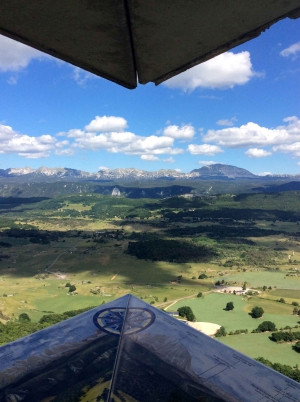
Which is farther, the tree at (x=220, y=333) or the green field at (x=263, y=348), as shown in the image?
the tree at (x=220, y=333)

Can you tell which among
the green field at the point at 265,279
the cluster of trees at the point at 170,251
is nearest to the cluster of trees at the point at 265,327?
the green field at the point at 265,279

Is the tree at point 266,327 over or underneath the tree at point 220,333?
underneath

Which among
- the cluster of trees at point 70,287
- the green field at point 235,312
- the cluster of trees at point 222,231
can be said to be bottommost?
the cluster of trees at point 222,231

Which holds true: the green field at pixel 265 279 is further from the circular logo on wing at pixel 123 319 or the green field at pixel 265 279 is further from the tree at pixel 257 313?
the circular logo on wing at pixel 123 319

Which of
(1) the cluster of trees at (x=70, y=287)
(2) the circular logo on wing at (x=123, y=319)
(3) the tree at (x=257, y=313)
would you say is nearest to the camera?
(2) the circular logo on wing at (x=123, y=319)

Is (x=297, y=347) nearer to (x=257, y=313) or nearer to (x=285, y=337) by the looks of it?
(x=285, y=337)

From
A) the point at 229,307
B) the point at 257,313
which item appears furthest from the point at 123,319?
the point at 229,307

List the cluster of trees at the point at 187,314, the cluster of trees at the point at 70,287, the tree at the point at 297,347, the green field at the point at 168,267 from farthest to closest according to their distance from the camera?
the cluster of trees at the point at 70,287
the green field at the point at 168,267
the cluster of trees at the point at 187,314
the tree at the point at 297,347

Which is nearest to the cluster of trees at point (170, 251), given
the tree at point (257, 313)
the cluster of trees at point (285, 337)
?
the tree at point (257, 313)
